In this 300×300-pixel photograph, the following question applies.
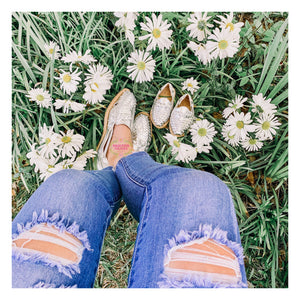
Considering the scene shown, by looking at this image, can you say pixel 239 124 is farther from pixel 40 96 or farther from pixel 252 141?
pixel 40 96

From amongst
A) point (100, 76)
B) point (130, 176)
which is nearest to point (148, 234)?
point (130, 176)

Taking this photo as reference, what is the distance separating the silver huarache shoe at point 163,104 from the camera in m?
1.07

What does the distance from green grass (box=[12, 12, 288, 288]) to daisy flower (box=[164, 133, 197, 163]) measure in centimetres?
3

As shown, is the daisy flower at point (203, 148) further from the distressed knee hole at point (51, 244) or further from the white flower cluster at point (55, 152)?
the distressed knee hole at point (51, 244)

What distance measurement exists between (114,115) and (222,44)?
54 centimetres

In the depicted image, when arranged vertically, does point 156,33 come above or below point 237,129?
above

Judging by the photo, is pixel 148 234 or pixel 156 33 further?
pixel 156 33

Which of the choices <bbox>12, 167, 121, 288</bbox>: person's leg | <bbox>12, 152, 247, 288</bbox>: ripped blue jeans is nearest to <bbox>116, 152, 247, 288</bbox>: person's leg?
<bbox>12, 152, 247, 288</bbox>: ripped blue jeans

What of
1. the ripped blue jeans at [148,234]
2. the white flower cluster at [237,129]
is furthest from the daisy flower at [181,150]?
the ripped blue jeans at [148,234]

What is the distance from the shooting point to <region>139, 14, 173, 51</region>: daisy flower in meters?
0.95

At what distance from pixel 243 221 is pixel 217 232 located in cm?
52

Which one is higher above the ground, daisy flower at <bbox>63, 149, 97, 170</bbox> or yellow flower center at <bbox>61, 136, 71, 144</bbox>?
yellow flower center at <bbox>61, 136, 71, 144</bbox>

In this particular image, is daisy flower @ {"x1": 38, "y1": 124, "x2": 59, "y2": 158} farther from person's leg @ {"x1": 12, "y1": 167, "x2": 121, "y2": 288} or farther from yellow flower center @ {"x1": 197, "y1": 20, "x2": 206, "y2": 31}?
yellow flower center @ {"x1": 197, "y1": 20, "x2": 206, "y2": 31}

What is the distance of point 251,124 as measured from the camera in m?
1.01
